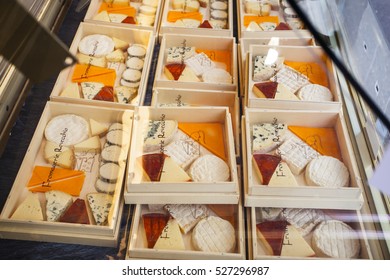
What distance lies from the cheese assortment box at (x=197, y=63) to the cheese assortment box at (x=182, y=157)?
0.67 ft

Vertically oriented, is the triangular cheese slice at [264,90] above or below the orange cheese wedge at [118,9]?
below

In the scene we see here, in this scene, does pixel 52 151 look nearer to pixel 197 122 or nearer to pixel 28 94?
pixel 28 94

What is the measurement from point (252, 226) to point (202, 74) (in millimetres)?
764

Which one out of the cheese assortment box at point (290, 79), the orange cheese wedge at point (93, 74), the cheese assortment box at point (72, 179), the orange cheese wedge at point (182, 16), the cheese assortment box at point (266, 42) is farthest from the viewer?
the orange cheese wedge at point (182, 16)

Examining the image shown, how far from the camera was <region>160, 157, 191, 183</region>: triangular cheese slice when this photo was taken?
51.7 inches

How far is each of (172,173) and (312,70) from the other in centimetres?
81

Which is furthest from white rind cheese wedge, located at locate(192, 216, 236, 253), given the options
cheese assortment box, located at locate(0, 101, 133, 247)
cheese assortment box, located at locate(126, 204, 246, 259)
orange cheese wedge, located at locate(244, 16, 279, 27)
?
orange cheese wedge, located at locate(244, 16, 279, 27)

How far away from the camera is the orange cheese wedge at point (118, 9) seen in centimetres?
204

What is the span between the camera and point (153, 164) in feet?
4.42

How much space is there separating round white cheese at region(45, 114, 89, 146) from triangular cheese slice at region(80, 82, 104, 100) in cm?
12

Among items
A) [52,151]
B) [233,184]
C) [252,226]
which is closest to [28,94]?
[52,151]

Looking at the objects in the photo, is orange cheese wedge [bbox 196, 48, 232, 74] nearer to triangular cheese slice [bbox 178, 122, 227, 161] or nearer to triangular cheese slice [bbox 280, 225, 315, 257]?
triangular cheese slice [bbox 178, 122, 227, 161]

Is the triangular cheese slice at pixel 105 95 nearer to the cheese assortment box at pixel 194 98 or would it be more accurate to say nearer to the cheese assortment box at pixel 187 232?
the cheese assortment box at pixel 194 98

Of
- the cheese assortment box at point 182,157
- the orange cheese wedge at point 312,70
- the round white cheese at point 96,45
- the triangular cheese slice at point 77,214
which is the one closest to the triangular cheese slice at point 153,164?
the cheese assortment box at point 182,157
